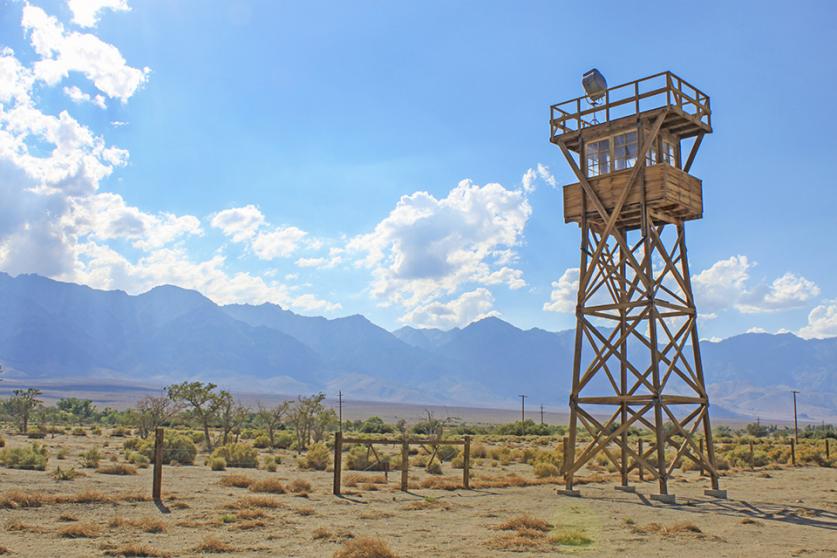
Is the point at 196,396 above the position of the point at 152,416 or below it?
above

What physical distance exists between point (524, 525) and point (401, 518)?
3008 millimetres

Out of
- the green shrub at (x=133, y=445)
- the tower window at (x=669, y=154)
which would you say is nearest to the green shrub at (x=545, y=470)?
the tower window at (x=669, y=154)

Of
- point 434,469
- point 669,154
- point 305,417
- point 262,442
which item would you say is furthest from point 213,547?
point 305,417

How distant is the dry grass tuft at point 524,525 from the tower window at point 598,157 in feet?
36.8

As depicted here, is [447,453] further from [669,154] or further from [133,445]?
[669,154]

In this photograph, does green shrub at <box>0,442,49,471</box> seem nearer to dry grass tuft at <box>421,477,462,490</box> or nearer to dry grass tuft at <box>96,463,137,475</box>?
dry grass tuft at <box>96,463,137,475</box>

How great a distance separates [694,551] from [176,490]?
1370 cm

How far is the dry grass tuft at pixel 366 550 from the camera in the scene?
12.2 metres

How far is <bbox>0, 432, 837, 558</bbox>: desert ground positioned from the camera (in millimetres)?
13367

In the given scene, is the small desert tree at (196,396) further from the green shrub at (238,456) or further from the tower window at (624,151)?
the tower window at (624,151)

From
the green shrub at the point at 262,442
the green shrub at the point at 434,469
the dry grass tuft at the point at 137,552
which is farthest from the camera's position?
the green shrub at the point at 262,442

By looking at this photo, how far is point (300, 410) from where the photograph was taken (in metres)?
48.5

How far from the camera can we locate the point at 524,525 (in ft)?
50.3

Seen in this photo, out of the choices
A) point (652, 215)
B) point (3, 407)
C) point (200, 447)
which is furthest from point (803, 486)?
point (3, 407)
